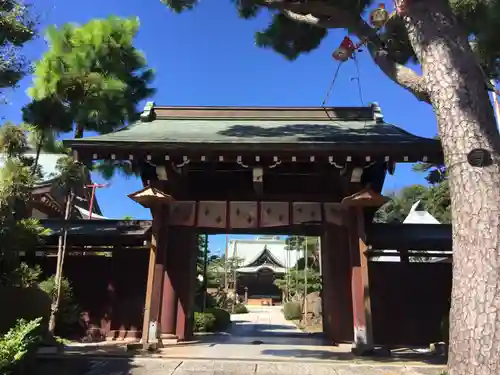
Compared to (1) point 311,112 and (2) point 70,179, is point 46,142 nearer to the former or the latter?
(2) point 70,179

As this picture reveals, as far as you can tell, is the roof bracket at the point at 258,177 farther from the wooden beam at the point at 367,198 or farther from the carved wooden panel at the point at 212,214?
the wooden beam at the point at 367,198

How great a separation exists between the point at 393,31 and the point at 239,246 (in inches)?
1646

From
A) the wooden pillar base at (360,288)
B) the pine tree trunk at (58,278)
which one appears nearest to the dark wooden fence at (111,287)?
the pine tree trunk at (58,278)

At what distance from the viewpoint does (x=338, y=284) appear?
8.62 meters

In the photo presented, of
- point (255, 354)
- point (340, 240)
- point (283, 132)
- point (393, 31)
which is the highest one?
Result: point (393, 31)

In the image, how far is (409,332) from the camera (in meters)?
8.34

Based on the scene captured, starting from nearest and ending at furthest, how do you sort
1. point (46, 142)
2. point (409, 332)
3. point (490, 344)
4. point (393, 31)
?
point (490, 344)
point (393, 31)
point (409, 332)
point (46, 142)

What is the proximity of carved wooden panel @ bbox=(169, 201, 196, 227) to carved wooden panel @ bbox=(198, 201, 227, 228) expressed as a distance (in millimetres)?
149

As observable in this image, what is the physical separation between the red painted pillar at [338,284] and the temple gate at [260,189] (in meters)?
Answer: 0.02

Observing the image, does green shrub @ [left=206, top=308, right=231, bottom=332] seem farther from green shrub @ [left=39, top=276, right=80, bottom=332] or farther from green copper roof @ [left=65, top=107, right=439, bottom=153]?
green copper roof @ [left=65, top=107, right=439, bottom=153]

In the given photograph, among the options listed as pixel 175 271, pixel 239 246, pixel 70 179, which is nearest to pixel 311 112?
pixel 175 271

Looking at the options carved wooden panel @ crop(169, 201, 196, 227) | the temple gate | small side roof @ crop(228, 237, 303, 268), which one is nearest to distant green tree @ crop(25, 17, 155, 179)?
the temple gate

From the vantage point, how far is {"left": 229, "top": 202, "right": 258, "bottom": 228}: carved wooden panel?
8.21m

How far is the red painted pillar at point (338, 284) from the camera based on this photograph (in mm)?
8336
